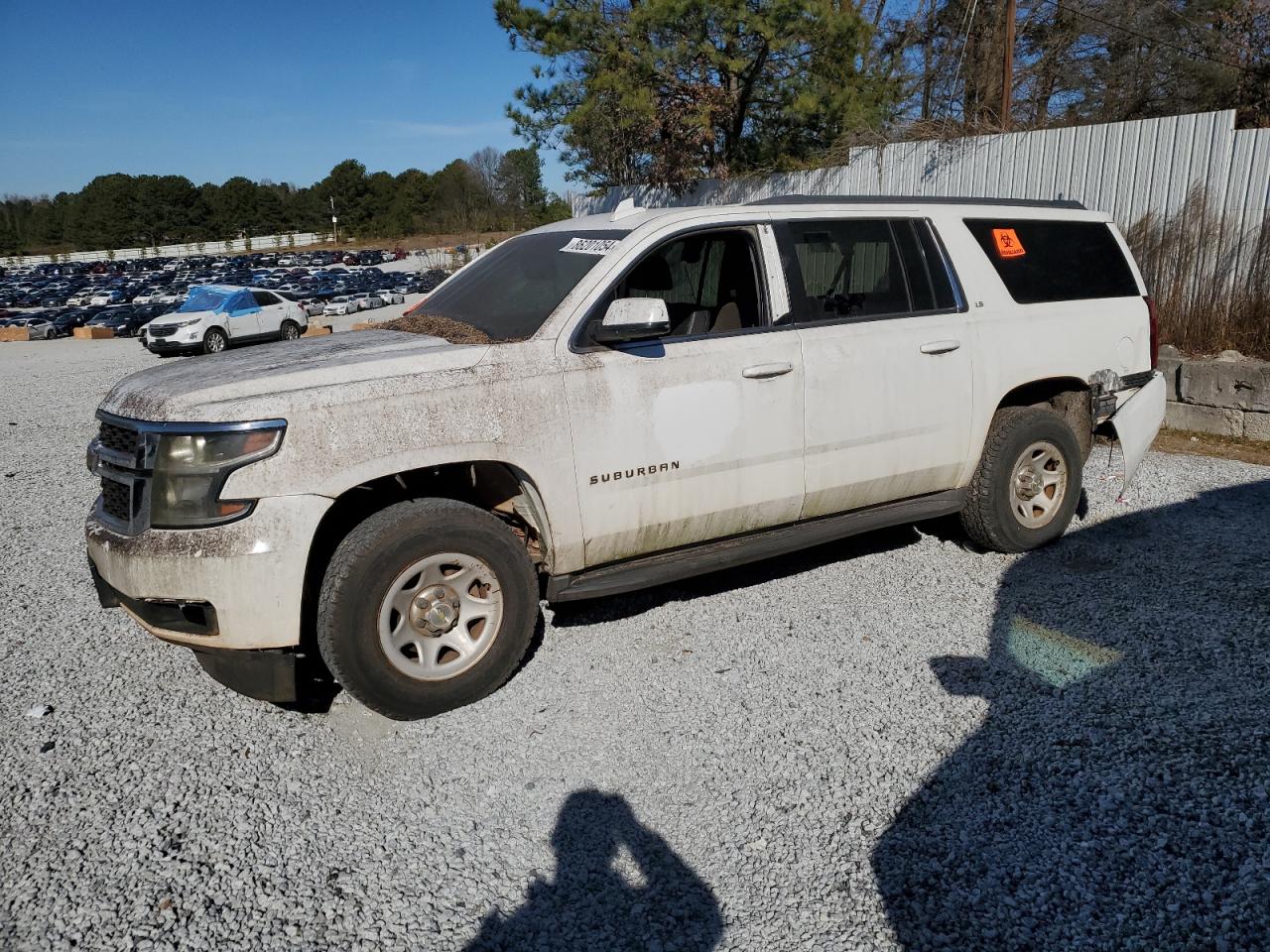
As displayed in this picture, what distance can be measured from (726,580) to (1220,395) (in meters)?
5.69

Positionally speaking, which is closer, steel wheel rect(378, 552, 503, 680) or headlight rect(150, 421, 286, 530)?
headlight rect(150, 421, 286, 530)

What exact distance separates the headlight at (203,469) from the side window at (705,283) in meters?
1.75

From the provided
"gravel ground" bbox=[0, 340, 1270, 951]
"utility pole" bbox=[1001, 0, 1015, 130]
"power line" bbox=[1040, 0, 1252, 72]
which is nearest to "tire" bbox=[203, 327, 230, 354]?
"utility pole" bbox=[1001, 0, 1015, 130]

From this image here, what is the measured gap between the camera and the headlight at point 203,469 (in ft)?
10.6

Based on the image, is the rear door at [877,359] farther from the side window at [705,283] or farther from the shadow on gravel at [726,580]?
the shadow on gravel at [726,580]

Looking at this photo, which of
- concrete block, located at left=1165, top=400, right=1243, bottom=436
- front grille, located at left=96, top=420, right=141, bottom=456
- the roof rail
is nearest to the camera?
front grille, located at left=96, top=420, right=141, bottom=456

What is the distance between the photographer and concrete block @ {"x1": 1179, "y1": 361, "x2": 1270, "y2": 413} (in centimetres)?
788

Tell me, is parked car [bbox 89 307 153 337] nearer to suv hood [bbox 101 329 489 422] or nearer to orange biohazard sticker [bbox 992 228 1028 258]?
suv hood [bbox 101 329 489 422]

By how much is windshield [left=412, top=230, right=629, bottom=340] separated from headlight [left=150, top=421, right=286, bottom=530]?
3.80 feet

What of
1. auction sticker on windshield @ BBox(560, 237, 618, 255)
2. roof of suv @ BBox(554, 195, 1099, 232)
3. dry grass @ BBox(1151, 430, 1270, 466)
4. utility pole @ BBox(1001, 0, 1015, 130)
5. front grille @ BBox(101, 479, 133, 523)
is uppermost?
utility pole @ BBox(1001, 0, 1015, 130)

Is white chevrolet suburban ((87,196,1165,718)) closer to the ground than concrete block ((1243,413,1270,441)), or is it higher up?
higher up

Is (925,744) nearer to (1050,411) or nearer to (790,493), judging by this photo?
(790,493)

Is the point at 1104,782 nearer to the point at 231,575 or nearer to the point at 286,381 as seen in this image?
the point at 231,575

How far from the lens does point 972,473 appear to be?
5.02 m
